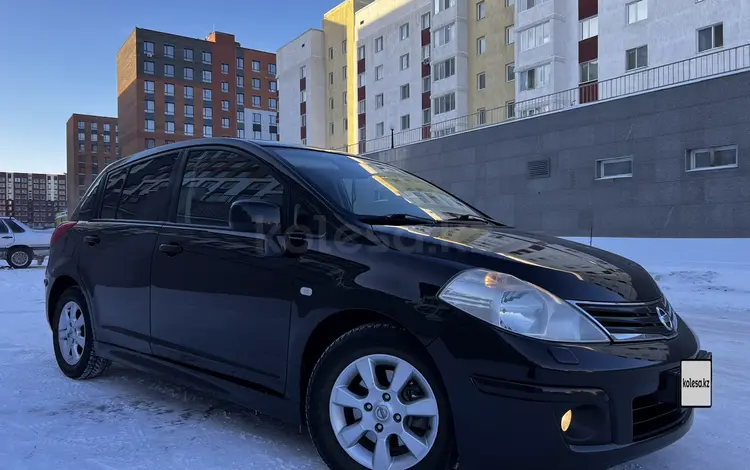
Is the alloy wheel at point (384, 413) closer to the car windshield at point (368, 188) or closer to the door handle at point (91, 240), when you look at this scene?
the car windshield at point (368, 188)

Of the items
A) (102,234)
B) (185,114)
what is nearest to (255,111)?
(185,114)

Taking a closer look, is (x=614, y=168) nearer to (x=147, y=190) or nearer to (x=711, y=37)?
(x=711, y=37)

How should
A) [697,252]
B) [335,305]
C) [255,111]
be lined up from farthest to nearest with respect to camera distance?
[255,111], [697,252], [335,305]

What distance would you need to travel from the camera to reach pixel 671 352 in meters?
2.18

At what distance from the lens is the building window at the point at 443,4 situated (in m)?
31.8

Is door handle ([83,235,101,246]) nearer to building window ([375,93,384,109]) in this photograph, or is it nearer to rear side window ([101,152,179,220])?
rear side window ([101,152,179,220])

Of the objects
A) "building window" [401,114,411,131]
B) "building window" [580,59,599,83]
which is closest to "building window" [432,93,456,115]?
"building window" [401,114,411,131]

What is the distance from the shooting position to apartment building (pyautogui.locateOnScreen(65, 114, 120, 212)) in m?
102

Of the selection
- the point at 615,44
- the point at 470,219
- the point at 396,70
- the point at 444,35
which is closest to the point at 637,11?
the point at 615,44

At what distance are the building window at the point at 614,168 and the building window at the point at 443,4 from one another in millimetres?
15432

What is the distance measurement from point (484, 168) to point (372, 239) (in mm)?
24011

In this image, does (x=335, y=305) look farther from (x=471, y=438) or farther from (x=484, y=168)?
(x=484, y=168)

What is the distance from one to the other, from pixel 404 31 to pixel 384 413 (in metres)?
37.2

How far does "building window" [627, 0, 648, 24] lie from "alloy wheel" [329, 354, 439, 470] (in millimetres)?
24235
